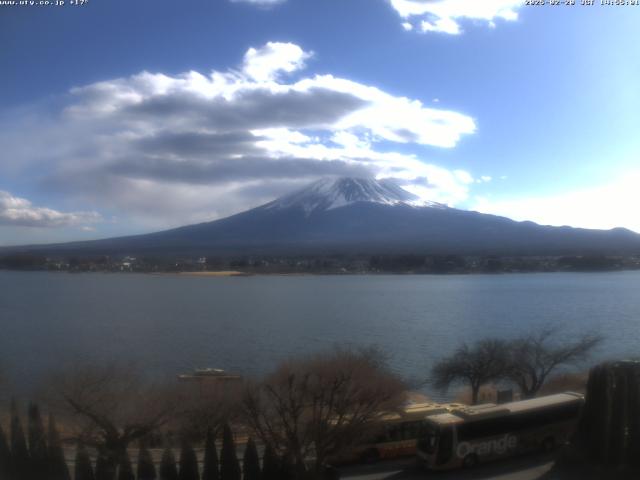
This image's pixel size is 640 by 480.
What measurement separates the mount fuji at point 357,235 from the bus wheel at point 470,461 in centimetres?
4579

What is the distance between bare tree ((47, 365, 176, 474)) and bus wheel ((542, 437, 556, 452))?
3.14 metres

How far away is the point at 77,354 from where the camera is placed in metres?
11.0

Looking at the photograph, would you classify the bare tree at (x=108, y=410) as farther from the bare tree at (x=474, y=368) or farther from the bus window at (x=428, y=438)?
the bare tree at (x=474, y=368)

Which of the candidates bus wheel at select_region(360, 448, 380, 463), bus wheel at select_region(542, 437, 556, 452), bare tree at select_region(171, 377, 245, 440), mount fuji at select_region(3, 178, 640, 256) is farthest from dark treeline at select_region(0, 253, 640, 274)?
bus wheel at select_region(542, 437, 556, 452)

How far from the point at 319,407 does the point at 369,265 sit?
3847cm

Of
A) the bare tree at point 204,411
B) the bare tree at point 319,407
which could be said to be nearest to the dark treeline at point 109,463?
the bare tree at point 319,407

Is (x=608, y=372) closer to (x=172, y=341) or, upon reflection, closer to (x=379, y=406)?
(x=379, y=406)

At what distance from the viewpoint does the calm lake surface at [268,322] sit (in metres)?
10.9

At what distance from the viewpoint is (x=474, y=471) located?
4941 millimetres

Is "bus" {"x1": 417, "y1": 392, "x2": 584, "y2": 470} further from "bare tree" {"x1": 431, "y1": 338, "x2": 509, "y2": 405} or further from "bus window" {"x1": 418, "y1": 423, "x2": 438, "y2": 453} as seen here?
"bare tree" {"x1": 431, "y1": 338, "x2": 509, "y2": 405}

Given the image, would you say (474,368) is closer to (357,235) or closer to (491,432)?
(491,432)

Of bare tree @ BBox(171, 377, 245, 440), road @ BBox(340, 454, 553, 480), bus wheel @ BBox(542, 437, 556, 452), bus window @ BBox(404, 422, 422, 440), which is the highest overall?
bare tree @ BBox(171, 377, 245, 440)

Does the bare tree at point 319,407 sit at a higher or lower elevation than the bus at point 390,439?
higher

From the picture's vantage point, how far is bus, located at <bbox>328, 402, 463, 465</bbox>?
5.20 meters
